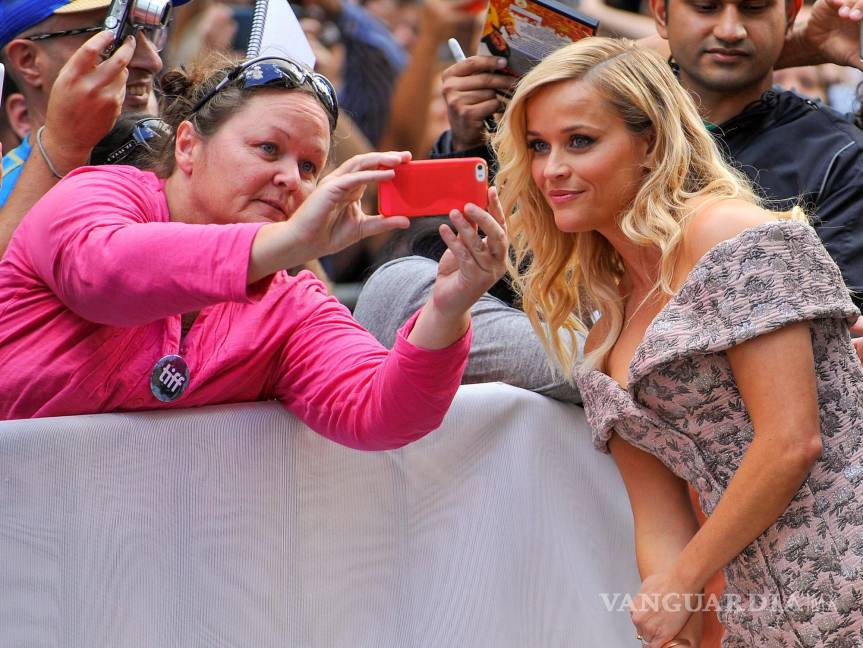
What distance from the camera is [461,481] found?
2.45 metres

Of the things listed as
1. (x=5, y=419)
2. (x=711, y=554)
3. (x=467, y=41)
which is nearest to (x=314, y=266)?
(x=5, y=419)

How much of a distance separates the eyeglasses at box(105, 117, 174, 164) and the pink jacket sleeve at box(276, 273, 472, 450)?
0.46m

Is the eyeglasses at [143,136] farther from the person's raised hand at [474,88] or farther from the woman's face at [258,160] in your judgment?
the person's raised hand at [474,88]

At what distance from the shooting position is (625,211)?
2.33 m

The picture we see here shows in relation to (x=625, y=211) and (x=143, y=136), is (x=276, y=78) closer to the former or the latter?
(x=143, y=136)

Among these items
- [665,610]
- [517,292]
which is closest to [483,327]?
[517,292]

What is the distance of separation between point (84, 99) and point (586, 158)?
1.07 metres

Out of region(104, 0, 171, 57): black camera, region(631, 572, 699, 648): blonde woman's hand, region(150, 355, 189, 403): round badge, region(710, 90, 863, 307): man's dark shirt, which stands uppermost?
region(104, 0, 171, 57): black camera

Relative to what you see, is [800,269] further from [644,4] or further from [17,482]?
[644,4]

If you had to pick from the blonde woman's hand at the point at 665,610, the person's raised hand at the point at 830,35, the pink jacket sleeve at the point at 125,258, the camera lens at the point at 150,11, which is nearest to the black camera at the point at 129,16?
the camera lens at the point at 150,11

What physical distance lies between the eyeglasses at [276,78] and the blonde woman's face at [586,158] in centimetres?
45

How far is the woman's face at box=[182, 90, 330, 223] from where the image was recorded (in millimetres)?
2150

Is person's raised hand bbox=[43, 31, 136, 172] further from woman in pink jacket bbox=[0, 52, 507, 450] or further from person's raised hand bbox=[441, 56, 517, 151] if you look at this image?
person's raised hand bbox=[441, 56, 517, 151]

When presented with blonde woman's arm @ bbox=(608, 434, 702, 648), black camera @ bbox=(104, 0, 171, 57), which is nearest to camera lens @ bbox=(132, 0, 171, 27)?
black camera @ bbox=(104, 0, 171, 57)
